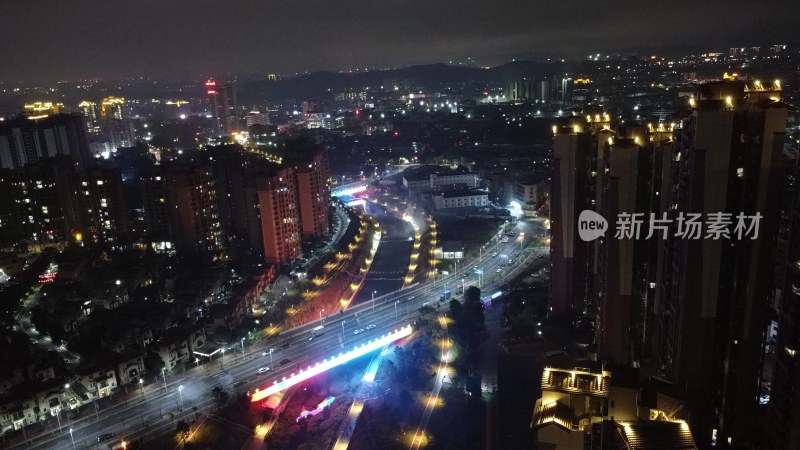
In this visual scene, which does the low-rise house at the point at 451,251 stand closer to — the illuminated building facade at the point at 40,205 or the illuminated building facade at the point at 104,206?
the illuminated building facade at the point at 104,206

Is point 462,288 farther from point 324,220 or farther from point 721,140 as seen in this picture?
point 721,140

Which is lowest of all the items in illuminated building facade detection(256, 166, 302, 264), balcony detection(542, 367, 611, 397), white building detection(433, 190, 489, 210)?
white building detection(433, 190, 489, 210)

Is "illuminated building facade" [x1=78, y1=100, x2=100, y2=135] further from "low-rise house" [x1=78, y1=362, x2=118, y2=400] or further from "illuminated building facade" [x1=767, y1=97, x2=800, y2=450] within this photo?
"illuminated building facade" [x1=767, y1=97, x2=800, y2=450]

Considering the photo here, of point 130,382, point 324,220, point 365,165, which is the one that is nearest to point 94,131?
point 365,165

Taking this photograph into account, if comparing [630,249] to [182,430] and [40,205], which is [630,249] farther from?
[40,205]

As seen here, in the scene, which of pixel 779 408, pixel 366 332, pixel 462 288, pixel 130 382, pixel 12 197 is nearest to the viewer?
pixel 779 408

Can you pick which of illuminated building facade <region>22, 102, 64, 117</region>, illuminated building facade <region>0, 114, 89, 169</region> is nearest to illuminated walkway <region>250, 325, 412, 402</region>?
illuminated building facade <region>0, 114, 89, 169</region>

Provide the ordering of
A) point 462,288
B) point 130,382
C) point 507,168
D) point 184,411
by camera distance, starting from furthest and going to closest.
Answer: point 507,168 < point 462,288 < point 130,382 < point 184,411

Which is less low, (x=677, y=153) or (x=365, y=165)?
(x=677, y=153)

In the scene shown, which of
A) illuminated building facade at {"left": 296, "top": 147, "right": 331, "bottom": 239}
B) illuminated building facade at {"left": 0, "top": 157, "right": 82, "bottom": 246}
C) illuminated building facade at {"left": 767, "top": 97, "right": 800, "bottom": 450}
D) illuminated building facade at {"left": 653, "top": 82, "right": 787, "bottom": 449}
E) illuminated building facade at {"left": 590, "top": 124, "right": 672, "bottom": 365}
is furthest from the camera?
illuminated building facade at {"left": 296, "top": 147, "right": 331, "bottom": 239}

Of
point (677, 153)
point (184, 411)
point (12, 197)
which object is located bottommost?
point (184, 411)
